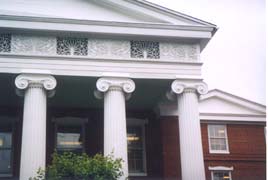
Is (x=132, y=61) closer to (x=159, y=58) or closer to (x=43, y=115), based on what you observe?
(x=159, y=58)

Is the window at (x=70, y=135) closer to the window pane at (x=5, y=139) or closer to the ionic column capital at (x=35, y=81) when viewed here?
the window pane at (x=5, y=139)

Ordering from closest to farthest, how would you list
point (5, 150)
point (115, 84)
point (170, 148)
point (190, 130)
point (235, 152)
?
point (190, 130)
point (115, 84)
point (5, 150)
point (170, 148)
point (235, 152)

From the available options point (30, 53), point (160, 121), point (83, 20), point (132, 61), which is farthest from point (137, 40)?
point (160, 121)

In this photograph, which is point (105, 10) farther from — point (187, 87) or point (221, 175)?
point (221, 175)

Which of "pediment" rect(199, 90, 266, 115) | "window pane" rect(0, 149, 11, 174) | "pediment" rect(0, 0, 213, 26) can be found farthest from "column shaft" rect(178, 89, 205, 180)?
"window pane" rect(0, 149, 11, 174)

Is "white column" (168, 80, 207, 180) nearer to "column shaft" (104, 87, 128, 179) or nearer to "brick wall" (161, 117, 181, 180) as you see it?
"column shaft" (104, 87, 128, 179)

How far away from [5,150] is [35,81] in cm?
556

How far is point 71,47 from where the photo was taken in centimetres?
1830

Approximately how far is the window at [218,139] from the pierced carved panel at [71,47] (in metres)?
9.15

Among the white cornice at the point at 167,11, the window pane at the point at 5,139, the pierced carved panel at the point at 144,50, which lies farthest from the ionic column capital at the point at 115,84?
the window pane at the point at 5,139

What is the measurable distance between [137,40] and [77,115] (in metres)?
5.94

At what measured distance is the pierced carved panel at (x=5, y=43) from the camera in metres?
17.8

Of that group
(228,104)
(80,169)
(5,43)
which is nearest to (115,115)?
(80,169)

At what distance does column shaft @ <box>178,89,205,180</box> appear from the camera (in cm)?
1745
